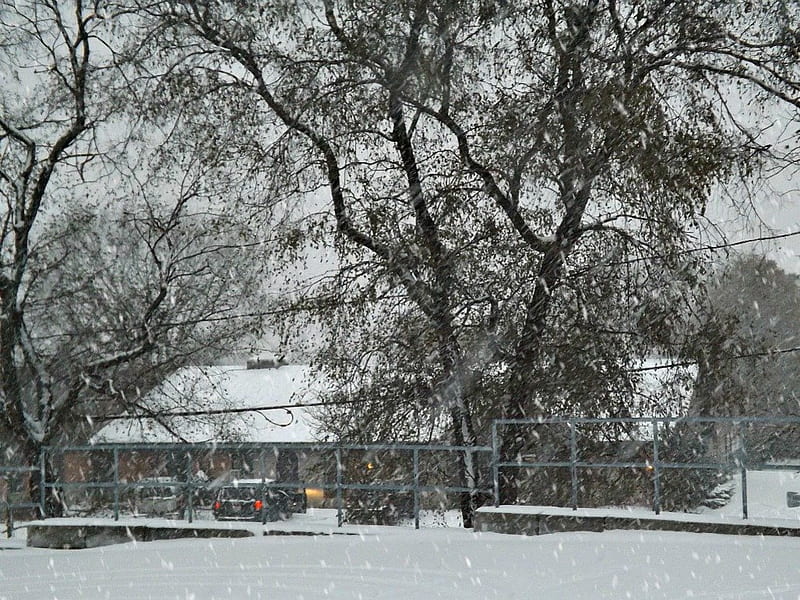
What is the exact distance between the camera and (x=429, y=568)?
10.2 meters

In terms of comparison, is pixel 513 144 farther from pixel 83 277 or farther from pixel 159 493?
pixel 159 493

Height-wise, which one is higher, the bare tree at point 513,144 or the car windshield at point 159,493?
the bare tree at point 513,144

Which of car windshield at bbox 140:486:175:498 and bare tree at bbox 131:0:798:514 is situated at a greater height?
bare tree at bbox 131:0:798:514

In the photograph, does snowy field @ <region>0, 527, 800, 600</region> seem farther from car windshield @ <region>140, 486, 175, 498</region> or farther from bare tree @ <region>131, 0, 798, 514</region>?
car windshield @ <region>140, 486, 175, 498</region>

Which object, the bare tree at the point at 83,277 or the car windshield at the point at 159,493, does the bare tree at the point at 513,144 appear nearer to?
the bare tree at the point at 83,277

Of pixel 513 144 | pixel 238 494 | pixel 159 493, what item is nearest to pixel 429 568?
pixel 513 144

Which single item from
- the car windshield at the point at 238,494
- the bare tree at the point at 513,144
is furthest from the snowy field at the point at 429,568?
the car windshield at the point at 238,494

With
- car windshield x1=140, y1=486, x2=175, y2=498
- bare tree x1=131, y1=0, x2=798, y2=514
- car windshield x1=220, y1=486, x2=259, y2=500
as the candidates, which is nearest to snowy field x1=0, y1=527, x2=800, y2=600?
bare tree x1=131, y1=0, x2=798, y2=514

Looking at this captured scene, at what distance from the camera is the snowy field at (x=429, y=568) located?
879 cm

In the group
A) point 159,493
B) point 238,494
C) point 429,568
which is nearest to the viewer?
point 429,568

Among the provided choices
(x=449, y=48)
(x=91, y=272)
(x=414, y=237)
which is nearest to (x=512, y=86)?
(x=449, y=48)

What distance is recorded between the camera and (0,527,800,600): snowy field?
879 cm

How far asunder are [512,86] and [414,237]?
2.86m

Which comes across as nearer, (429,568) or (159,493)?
(429,568)
